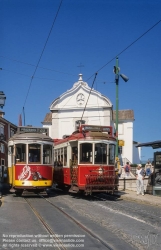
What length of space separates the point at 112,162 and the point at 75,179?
197 centimetres

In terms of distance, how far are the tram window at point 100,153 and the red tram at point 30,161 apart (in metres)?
2.47

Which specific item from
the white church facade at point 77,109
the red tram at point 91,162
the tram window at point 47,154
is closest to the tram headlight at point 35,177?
the tram window at point 47,154

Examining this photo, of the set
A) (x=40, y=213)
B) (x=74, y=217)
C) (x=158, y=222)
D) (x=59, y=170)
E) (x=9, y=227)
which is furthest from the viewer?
(x=59, y=170)

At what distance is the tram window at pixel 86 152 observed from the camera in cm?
1856

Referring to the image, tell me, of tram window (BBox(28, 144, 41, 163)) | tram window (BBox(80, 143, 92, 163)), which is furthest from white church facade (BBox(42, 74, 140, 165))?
tram window (BBox(80, 143, 92, 163))

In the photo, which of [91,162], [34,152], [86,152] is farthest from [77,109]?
[91,162]

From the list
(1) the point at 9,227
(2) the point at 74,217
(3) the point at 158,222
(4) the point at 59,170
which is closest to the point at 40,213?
(2) the point at 74,217

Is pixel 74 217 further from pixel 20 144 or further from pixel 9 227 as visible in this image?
pixel 20 144

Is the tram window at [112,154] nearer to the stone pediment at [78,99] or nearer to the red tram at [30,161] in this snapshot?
the red tram at [30,161]

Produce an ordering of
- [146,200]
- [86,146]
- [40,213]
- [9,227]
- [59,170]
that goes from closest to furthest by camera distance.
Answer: [9,227]
[40,213]
[146,200]
[86,146]
[59,170]

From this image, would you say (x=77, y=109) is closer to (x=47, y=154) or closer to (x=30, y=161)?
(x=47, y=154)

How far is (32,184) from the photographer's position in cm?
1872

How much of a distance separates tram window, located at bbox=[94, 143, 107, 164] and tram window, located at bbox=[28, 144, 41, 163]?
9.29ft

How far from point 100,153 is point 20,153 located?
389cm
